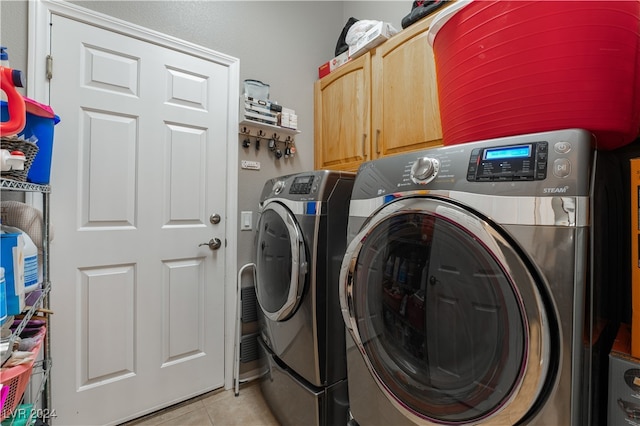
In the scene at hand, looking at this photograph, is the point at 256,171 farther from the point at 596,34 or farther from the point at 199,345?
the point at 596,34

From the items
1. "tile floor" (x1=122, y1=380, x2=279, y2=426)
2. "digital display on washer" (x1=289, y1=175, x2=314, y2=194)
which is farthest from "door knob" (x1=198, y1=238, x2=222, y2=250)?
"tile floor" (x1=122, y1=380, x2=279, y2=426)

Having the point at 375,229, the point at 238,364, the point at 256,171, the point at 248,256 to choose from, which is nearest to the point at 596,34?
the point at 375,229

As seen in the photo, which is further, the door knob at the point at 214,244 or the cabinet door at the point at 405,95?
the door knob at the point at 214,244

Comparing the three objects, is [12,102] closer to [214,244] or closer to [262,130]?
[214,244]

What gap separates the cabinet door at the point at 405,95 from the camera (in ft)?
4.80

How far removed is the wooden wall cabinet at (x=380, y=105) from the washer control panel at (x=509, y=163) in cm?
76

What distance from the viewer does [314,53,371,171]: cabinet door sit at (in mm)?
1835

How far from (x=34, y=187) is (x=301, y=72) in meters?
1.77

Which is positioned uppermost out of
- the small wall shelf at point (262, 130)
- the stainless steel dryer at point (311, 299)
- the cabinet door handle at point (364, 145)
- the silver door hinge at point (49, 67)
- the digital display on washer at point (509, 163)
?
the silver door hinge at point (49, 67)

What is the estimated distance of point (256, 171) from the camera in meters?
2.02

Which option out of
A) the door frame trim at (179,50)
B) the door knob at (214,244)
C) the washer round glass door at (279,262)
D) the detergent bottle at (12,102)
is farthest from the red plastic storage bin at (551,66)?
the door knob at (214,244)

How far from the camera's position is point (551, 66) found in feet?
2.32

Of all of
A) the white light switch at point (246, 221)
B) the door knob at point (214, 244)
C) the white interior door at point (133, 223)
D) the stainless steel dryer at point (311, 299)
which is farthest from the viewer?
the white light switch at point (246, 221)

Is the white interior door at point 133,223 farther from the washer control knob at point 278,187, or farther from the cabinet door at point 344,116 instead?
the cabinet door at point 344,116
